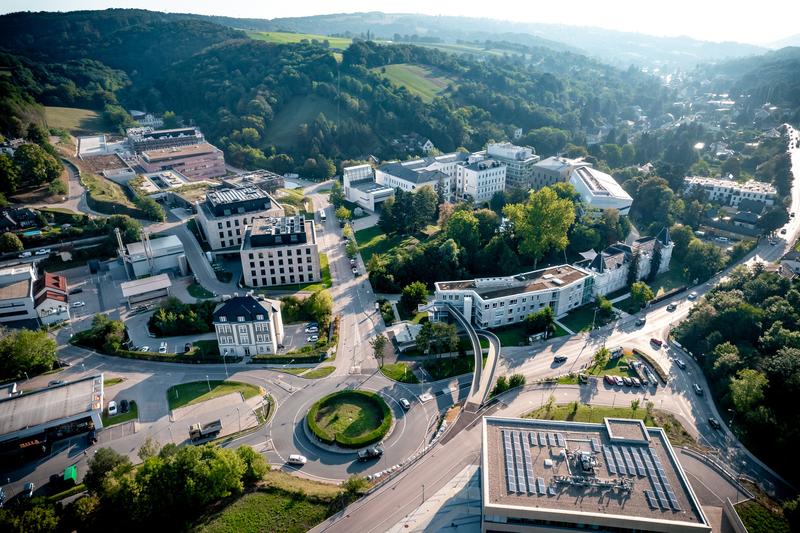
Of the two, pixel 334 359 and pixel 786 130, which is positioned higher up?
pixel 786 130

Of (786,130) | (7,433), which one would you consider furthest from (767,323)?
(786,130)

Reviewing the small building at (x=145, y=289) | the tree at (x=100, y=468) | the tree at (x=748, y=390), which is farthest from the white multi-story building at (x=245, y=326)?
the tree at (x=748, y=390)

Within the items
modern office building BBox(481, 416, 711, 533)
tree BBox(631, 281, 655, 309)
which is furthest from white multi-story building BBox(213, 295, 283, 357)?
tree BBox(631, 281, 655, 309)

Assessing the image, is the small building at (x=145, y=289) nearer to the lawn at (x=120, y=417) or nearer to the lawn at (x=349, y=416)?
the lawn at (x=120, y=417)

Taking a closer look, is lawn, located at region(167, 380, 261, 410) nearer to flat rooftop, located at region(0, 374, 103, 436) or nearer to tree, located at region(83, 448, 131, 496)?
flat rooftop, located at region(0, 374, 103, 436)

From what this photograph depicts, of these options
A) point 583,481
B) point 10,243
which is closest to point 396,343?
point 583,481

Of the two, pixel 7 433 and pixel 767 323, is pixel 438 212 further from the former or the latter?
pixel 7 433
